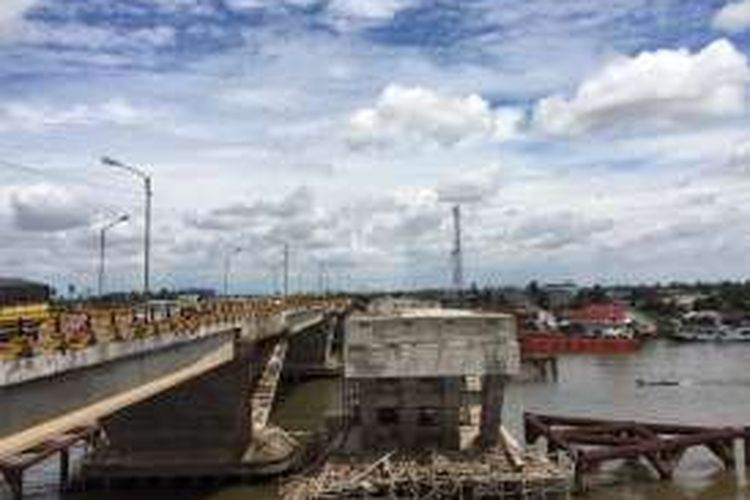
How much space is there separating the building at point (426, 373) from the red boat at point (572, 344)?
99.3 m

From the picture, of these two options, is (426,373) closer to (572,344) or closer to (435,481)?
(435,481)

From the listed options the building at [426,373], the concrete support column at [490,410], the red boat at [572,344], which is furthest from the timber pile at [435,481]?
the red boat at [572,344]

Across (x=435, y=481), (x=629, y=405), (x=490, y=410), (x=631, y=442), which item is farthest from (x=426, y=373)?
(x=629, y=405)

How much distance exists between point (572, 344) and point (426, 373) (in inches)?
4817

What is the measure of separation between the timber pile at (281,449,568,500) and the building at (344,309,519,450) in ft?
15.4

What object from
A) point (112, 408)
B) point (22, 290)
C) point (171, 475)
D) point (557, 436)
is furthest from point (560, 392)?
point (112, 408)

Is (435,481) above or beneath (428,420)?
beneath

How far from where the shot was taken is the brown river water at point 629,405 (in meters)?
67.6

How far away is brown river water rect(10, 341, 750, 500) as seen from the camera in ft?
222

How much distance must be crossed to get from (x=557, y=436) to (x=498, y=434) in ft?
14.0

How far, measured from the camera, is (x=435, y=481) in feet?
202

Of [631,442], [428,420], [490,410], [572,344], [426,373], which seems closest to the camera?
[426,373]

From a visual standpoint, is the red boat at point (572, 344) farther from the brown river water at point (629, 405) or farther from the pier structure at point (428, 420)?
the pier structure at point (428, 420)

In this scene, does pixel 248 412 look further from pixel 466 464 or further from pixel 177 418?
pixel 466 464
